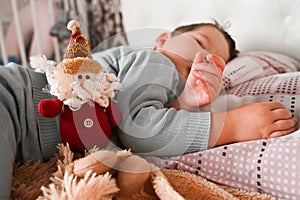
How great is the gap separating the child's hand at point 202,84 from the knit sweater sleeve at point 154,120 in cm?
5

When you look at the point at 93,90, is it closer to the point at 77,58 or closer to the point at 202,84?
the point at 77,58

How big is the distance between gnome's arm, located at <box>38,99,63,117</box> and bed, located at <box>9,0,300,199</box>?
198 mm

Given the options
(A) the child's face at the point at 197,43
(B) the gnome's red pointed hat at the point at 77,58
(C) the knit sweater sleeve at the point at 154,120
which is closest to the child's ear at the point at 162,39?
(A) the child's face at the point at 197,43

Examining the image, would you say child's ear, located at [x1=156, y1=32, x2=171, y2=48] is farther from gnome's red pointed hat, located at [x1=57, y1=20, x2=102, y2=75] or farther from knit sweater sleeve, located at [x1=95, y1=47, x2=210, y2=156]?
gnome's red pointed hat, located at [x1=57, y1=20, x2=102, y2=75]

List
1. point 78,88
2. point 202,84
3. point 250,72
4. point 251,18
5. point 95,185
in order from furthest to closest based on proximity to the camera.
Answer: point 251,18 → point 250,72 → point 202,84 → point 78,88 → point 95,185

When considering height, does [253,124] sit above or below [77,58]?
below

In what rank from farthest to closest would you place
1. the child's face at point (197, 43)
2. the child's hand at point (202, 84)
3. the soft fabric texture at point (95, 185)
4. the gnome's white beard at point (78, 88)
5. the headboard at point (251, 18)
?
the headboard at point (251, 18)
the child's face at point (197, 43)
the child's hand at point (202, 84)
the gnome's white beard at point (78, 88)
the soft fabric texture at point (95, 185)

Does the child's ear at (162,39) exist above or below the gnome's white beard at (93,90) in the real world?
above

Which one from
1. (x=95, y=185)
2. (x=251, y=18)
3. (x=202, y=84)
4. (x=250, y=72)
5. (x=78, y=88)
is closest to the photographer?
(x=95, y=185)

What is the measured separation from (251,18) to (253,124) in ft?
2.16

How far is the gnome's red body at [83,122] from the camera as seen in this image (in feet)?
2.44

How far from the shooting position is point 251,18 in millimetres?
1342

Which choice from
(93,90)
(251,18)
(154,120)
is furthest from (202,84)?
(251,18)

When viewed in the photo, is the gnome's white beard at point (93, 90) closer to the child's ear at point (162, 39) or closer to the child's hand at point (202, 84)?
the child's hand at point (202, 84)
